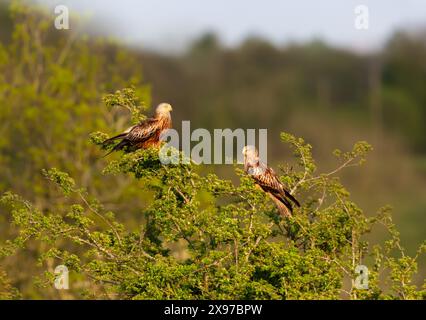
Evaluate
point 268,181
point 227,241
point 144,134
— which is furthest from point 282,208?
point 144,134

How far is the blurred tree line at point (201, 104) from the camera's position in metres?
24.0

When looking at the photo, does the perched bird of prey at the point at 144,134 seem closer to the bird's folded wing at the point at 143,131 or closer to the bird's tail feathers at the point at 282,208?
the bird's folded wing at the point at 143,131

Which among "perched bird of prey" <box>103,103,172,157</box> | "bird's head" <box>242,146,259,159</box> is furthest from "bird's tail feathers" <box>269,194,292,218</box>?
"perched bird of prey" <box>103,103,172,157</box>

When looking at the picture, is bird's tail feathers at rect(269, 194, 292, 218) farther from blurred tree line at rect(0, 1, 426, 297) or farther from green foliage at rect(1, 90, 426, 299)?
blurred tree line at rect(0, 1, 426, 297)

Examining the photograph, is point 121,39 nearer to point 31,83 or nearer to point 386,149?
point 31,83

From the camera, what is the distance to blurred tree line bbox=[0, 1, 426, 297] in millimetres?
24000

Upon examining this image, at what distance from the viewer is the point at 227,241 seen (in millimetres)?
9297

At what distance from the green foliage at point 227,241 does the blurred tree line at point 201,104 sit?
12.3 metres

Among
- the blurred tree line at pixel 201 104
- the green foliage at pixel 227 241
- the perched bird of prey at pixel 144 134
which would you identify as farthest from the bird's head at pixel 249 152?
the blurred tree line at pixel 201 104

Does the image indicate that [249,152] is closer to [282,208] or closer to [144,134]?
[282,208]

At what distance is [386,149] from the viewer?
1022 inches

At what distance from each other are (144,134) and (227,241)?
185cm
